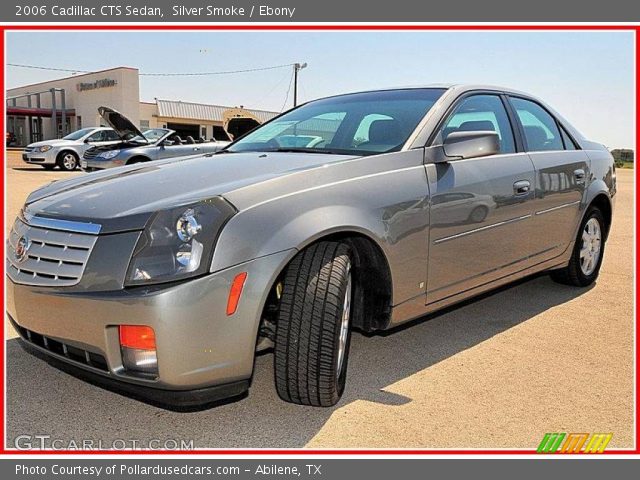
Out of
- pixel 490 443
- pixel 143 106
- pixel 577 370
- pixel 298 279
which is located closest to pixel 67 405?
pixel 298 279

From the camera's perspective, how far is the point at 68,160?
1925 centimetres

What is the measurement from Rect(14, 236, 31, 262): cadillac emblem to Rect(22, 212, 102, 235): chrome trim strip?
80 millimetres

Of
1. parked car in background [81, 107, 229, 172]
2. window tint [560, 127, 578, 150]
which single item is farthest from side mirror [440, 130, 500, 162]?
parked car in background [81, 107, 229, 172]

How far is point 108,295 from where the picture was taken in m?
2.43

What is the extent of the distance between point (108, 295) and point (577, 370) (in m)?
2.63

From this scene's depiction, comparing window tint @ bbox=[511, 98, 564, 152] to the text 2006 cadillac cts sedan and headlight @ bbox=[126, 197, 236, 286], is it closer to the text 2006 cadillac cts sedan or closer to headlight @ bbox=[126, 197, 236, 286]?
the text 2006 cadillac cts sedan

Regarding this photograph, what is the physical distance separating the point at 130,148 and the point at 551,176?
466 inches

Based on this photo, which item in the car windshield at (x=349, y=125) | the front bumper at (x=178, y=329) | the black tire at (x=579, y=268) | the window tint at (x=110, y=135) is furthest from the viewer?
the window tint at (x=110, y=135)

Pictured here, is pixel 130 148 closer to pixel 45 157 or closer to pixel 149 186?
pixel 45 157

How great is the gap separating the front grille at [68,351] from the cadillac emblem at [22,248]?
0.33m

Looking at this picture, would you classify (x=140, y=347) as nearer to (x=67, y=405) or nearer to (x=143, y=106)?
(x=67, y=405)

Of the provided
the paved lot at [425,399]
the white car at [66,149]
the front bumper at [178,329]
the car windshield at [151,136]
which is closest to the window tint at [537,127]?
the paved lot at [425,399]

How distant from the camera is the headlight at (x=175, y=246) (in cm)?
241

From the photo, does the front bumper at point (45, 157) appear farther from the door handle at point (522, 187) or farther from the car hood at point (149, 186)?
the door handle at point (522, 187)
